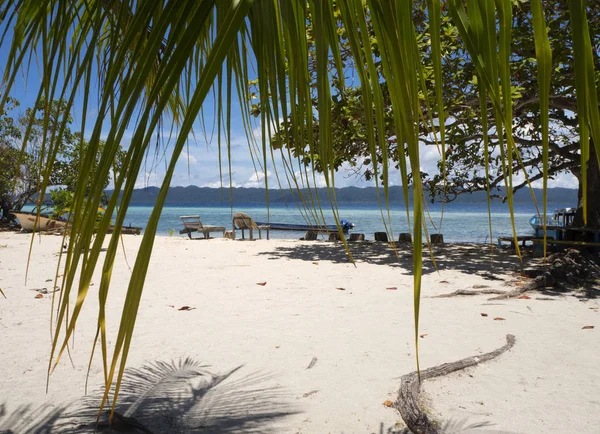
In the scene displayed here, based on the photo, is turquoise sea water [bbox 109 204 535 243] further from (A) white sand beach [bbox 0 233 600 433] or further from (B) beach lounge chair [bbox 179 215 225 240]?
(A) white sand beach [bbox 0 233 600 433]

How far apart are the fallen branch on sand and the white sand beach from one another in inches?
2.5

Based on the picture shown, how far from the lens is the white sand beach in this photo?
2.76 m

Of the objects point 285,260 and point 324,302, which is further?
point 285,260

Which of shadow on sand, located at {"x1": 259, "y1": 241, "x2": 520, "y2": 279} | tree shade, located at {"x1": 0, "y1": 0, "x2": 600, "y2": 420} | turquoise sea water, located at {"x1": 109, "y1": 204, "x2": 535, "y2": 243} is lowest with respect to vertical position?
turquoise sea water, located at {"x1": 109, "y1": 204, "x2": 535, "y2": 243}

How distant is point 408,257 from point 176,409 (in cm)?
781

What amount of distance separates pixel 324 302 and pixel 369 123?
5.22 m

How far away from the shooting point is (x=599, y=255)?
29.5ft

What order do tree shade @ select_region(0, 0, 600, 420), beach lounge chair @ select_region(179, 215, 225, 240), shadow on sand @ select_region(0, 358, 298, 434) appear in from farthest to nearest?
beach lounge chair @ select_region(179, 215, 225, 240)
shadow on sand @ select_region(0, 358, 298, 434)
tree shade @ select_region(0, 0, 600, 420)

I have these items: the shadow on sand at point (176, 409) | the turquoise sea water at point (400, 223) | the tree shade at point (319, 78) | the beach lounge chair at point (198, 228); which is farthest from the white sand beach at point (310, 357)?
the beach lounge chair at point (198, 228)

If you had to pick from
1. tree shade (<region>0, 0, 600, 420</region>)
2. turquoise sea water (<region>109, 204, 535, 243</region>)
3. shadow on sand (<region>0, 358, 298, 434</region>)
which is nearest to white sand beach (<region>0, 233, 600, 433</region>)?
shadow on sand (<region>0, 358, 298, 434</region>)

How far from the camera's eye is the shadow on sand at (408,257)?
8.45m

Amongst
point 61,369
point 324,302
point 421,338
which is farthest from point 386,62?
point 324,302

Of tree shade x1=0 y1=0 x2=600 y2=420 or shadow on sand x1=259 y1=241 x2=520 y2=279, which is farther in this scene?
shadow on sand x1=259 y1=241 x2=520 y2=279

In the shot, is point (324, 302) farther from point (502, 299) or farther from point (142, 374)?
point (142, 374)
